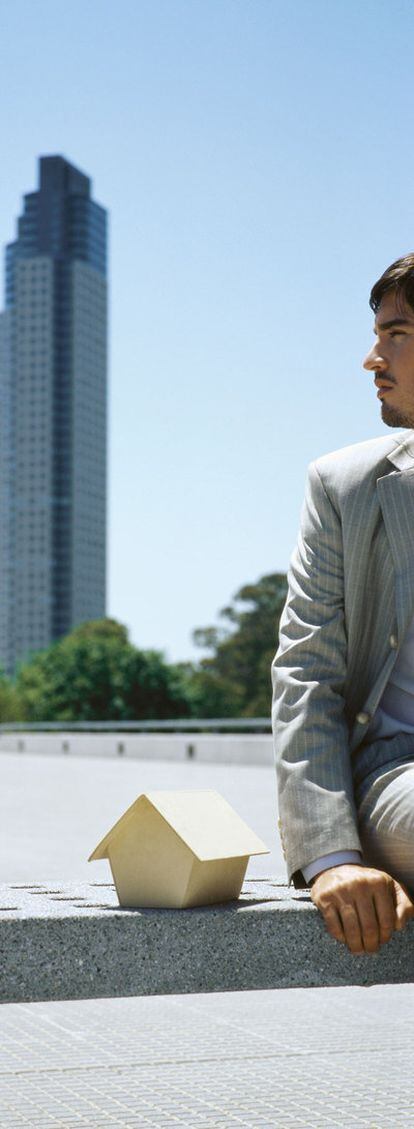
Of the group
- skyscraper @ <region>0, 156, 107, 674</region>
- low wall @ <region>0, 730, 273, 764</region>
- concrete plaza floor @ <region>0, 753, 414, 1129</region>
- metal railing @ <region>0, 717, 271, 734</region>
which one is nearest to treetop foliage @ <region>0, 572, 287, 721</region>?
metal railing @ <region>0, 717, 271, 734</region>

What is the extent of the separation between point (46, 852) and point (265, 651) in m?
69.0

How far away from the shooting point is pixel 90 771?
2367 centimetres

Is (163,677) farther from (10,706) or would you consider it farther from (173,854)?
(173,854)

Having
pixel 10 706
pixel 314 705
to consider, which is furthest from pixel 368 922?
pixel 10 706

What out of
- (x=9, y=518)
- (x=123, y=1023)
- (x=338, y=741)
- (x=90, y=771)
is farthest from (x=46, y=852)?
(x=9, y=518)

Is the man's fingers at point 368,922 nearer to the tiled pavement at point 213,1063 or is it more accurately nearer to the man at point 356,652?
the man at point 356,652

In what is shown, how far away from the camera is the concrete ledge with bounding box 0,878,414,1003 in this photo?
2.50 metres

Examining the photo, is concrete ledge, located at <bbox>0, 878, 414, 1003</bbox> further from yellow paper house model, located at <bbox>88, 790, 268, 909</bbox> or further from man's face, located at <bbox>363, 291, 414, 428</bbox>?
man's face, located at <bbox>363, 291, 414, 428</bbox>

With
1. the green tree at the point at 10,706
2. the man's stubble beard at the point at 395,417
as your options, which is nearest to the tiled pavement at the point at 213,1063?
A: the man's stubble beard at the point at 395,417

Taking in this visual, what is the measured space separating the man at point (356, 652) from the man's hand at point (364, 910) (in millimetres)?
118

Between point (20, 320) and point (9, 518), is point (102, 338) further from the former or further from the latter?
point (9, 518)

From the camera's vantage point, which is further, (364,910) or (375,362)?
(375,362)

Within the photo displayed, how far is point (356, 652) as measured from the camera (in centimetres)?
296

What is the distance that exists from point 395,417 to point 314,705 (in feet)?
1.80
